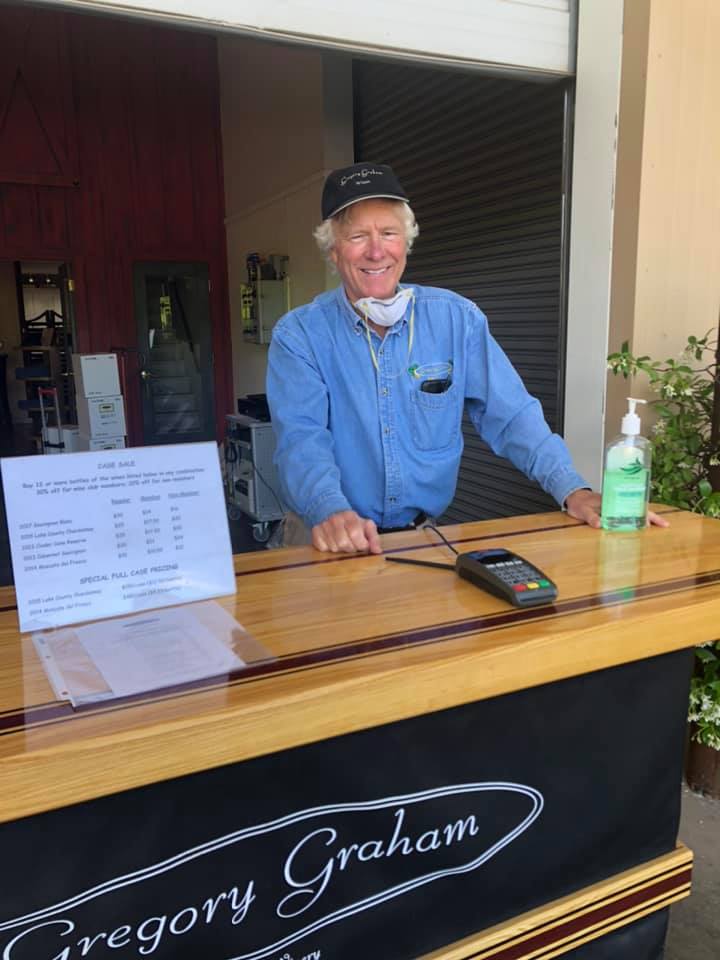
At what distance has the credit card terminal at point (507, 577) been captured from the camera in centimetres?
107

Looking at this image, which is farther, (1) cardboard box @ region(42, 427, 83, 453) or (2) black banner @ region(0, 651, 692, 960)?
(1) cardboard box @ region(42, 427, 83, 453)

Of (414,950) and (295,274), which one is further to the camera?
(295,274)

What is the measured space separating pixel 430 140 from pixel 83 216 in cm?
503

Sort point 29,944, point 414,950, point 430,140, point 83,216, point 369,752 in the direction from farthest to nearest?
1. point 83,216
2. point 430,140
3. point 414,950
4. point 369,752
5. point 29,944

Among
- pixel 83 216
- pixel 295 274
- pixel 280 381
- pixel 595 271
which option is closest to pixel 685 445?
pixel 595 271

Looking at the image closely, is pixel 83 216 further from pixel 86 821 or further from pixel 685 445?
pixel 86 821

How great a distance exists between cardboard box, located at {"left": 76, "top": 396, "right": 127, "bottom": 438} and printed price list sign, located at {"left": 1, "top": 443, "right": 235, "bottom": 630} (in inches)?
228

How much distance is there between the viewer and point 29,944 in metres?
0.78

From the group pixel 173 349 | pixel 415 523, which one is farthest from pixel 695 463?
pixel 173 349

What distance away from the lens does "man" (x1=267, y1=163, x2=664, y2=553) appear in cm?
166

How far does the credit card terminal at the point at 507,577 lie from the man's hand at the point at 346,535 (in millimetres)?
191

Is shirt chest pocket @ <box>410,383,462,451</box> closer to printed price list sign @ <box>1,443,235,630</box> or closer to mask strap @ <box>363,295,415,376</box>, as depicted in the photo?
mask strap @ <box>363,295,415,376</box>

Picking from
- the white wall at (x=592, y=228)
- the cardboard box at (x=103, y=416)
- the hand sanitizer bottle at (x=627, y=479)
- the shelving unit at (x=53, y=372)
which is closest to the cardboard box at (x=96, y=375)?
the cardboard box at (x=103, y=416)

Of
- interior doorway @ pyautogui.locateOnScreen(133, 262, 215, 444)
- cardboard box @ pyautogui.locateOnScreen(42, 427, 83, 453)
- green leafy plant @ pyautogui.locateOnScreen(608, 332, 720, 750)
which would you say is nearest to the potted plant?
green leafy plant @ pyautogui.locateOnScreen(608, 332, 720, 750)
